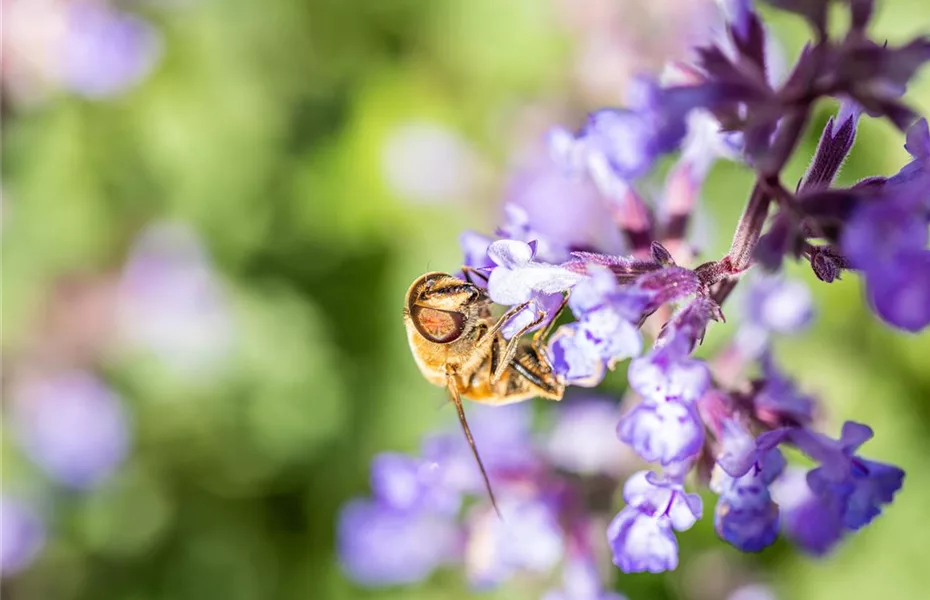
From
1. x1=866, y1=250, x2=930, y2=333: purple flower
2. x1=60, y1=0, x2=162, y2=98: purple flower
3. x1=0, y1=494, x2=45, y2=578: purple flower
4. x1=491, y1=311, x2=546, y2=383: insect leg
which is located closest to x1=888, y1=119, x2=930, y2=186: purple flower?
x1=866, y1=250, x2=930, y2=333: purple flower

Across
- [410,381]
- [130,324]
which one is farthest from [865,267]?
[130,324]

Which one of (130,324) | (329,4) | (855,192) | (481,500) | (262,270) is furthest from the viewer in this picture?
(329,4)

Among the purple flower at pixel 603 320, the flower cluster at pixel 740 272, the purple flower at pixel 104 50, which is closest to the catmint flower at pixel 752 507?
the flower cluster at pixel 740 272

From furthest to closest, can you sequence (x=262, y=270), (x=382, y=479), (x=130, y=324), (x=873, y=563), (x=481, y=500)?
(x=262, y=270)
(x=130, y=324)
(x=873, y=563)
(x=481, y=500)
(x=382, y=479)

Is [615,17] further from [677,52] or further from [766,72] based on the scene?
[766,72]

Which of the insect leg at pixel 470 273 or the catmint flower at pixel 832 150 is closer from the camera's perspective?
the catmint flower at pixel 832 150

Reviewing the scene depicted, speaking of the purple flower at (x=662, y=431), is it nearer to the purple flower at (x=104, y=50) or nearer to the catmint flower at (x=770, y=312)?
the catmint flower at (x=770, y=312)

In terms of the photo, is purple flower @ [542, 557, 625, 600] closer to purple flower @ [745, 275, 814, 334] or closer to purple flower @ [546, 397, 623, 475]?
purple flower @ [546, 397, 623, 475]

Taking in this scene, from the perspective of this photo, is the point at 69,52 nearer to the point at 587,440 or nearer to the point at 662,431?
the point at 587,440
